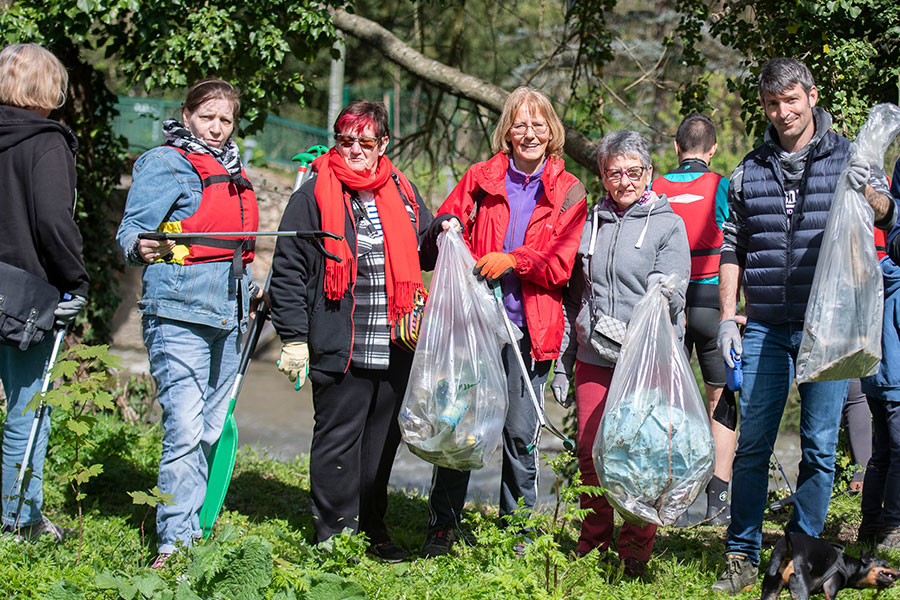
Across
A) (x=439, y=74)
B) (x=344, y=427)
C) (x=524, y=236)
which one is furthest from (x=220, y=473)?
(x=439, y=74)

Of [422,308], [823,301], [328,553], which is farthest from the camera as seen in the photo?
[422,308]

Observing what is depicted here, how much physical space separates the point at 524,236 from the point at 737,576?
1.47m

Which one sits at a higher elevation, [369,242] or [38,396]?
[369,242]

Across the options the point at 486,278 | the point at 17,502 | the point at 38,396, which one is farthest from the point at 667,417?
the point at 17,502

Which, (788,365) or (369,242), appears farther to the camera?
(369,242)

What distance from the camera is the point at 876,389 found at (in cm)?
348

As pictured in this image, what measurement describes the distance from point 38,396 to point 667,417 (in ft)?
7.29

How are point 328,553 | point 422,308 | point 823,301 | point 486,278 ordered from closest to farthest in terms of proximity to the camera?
1. point 823,301
2. point 328,553
3. point 486,278
4. point 422,308

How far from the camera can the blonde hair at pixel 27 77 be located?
3.35 m

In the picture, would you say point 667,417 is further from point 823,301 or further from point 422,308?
point 422,308

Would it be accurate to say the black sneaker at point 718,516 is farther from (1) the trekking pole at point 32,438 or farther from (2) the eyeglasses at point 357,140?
(1) the trekking pole at point 32,438

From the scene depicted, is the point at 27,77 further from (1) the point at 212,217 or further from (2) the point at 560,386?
(2) the point at 560,386

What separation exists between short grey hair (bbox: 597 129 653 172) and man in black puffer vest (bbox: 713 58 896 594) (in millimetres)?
339

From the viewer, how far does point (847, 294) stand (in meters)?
2.78
